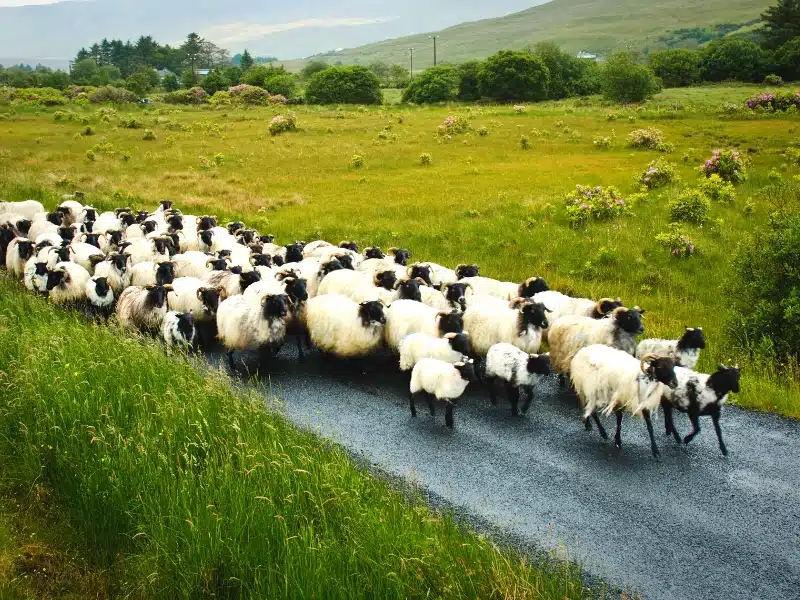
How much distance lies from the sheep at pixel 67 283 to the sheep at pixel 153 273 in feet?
3.54

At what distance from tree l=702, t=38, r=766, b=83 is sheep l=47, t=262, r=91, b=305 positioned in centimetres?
9135

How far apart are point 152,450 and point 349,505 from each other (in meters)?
2.56

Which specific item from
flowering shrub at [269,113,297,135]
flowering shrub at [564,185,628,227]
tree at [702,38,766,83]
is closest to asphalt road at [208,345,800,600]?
flowering shrub at [564,185,628,227]

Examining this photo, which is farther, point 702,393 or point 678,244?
point 678,244

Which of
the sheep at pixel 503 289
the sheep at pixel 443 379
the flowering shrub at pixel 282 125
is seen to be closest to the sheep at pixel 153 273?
the sheep at pixel 503 289

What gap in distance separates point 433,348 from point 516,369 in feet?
4.66

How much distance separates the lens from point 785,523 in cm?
701

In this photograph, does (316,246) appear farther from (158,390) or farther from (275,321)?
(158,390)

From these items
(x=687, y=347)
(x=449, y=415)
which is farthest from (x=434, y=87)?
(x=449, y=415)

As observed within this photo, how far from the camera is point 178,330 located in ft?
36.9

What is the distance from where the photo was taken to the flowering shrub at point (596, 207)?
21.4 metres

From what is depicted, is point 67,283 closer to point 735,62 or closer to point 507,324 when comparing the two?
point 507,324

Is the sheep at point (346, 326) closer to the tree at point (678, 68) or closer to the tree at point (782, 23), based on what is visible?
the tree at point (678, 68)

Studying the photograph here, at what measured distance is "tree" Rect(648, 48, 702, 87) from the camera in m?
86.9
